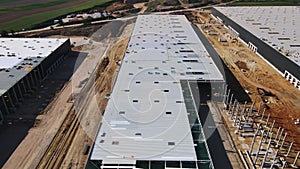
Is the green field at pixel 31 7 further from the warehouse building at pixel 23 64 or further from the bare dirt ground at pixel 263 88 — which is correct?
the bare dirt ground at pixel 263 88

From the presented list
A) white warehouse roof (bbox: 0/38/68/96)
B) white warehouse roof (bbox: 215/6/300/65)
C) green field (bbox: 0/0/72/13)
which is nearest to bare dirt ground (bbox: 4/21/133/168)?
white warehouse roof (bbox: 0/38/68/96)

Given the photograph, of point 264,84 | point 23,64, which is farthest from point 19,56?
point 264,84

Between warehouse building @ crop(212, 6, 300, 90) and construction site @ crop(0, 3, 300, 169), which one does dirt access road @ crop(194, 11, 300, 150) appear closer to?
construction site @ crop(0, 3, 300, 169)

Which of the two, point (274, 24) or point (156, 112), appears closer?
point (156, 112)

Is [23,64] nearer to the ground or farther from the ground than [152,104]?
farther from the ground

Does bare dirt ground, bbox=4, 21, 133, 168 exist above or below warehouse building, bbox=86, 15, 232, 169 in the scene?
below

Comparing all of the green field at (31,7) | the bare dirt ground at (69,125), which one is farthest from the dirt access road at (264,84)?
the green field at (31,7)

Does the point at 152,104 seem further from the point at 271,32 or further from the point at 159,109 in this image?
the point at 271,32

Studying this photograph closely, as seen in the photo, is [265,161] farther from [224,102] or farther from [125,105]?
[125,105]

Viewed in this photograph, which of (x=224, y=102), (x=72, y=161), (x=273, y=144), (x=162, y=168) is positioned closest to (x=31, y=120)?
(x=72, y=161)
